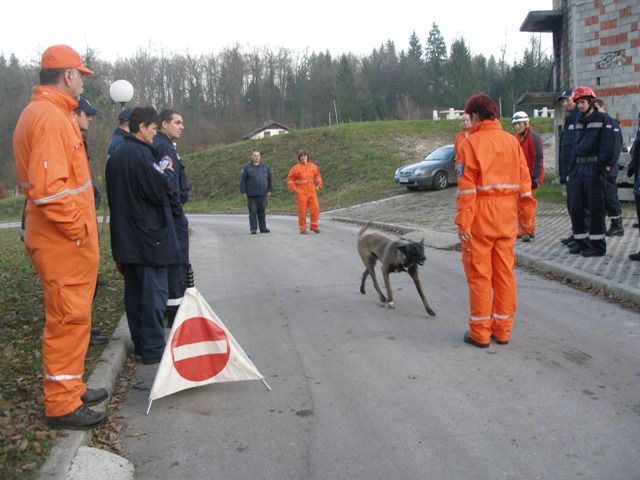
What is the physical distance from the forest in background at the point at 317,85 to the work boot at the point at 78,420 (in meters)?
68.6

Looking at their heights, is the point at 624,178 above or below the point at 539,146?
below

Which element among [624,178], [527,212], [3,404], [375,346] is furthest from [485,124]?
[624,178]

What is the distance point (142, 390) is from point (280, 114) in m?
93.5

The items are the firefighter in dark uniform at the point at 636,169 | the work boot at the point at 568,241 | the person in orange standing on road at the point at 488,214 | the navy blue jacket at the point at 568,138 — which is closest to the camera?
the person in orange standing on road at the point at 488,214

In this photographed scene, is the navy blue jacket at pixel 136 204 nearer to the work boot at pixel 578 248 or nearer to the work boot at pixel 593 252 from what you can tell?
the work boot at pixel 593 252

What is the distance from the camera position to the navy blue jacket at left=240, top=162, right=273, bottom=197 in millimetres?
17047

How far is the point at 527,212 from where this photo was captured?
254 inches

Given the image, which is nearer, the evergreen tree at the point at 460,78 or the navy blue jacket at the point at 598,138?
the navy blue jacket at the point at 598,138

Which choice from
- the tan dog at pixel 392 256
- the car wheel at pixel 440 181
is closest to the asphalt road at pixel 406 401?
the tan dog at pixel 392 256

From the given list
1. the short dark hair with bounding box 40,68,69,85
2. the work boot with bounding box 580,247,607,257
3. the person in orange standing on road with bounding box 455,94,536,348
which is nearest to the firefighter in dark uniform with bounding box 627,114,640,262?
the work boot with bounding box 580,247,607,257

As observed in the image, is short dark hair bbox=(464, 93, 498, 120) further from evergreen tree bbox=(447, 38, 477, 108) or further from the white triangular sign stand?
evergreen tree bbox=(447, 38, 477, 108)

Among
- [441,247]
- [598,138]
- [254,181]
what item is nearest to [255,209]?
[254,181]

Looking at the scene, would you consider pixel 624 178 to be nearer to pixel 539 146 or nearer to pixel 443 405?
pixel 539 146

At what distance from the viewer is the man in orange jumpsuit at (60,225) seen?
3.97 metres
